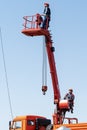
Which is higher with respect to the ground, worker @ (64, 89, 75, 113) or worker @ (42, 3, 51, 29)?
worker @ (42, 3, 51, 29)

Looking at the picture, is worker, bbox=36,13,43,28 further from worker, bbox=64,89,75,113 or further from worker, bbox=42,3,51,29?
worker, bbox=64,89,75,113

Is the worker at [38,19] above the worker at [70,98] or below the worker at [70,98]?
above

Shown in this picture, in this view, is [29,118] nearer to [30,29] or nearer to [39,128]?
[39,128]

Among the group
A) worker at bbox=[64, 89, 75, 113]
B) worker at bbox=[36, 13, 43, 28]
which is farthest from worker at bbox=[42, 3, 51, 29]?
worker at bbox=[64, 89, 75, 113]

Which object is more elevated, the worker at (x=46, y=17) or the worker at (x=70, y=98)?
the worker at (x=46, y=17)

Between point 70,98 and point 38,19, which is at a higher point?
point 38,19

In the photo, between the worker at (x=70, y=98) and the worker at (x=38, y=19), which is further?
the worker at (x=38, y=19)

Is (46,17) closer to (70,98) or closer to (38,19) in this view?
(38,19)

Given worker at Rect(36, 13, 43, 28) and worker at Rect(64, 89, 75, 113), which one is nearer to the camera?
worker at Rect(64, 89, 75, 113)

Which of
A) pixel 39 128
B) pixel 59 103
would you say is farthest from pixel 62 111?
pixel 39 128

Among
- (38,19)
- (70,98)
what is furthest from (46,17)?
(70,98)

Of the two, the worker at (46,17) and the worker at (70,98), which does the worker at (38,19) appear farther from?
the worker at (70,98)

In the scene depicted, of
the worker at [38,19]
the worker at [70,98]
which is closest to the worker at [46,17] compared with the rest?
the worker at [38,19]

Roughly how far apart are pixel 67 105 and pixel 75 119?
2279 millimetres
